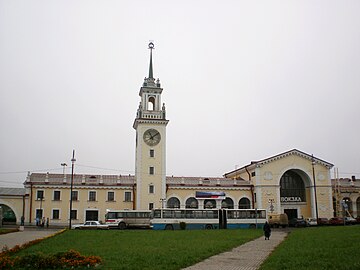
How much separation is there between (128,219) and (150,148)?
1195 cm

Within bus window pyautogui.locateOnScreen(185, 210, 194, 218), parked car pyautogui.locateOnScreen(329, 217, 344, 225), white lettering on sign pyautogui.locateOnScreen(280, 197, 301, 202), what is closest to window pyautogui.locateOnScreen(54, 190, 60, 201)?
bus window pyautogui.locateOnScreen(185, 210, 194, 218)

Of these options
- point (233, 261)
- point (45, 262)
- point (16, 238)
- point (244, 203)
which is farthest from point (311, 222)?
point (45, 262)

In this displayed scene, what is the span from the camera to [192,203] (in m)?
55.9

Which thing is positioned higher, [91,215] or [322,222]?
[91,215]

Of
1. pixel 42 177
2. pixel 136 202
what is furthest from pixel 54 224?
pixel 136 202

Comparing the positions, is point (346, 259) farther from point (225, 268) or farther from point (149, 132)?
point (149, 132)

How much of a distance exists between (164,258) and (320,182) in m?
47.6

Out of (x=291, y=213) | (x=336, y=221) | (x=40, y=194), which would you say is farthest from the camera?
(x=291, y=213)

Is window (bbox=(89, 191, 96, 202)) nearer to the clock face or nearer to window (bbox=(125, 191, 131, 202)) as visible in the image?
window (bbox=(125, 191, 131, 202))

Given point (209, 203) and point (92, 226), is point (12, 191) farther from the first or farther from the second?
point (209, 203)

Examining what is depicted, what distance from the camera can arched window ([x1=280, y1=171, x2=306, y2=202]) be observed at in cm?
5972

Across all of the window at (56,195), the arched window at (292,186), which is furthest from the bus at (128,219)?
the arched window at (292,186)

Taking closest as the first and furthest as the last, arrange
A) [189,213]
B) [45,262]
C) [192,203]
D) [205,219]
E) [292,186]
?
[45,262], [189,213], [205,219], [192,203], [292,186]

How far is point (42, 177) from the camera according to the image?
176 feet
